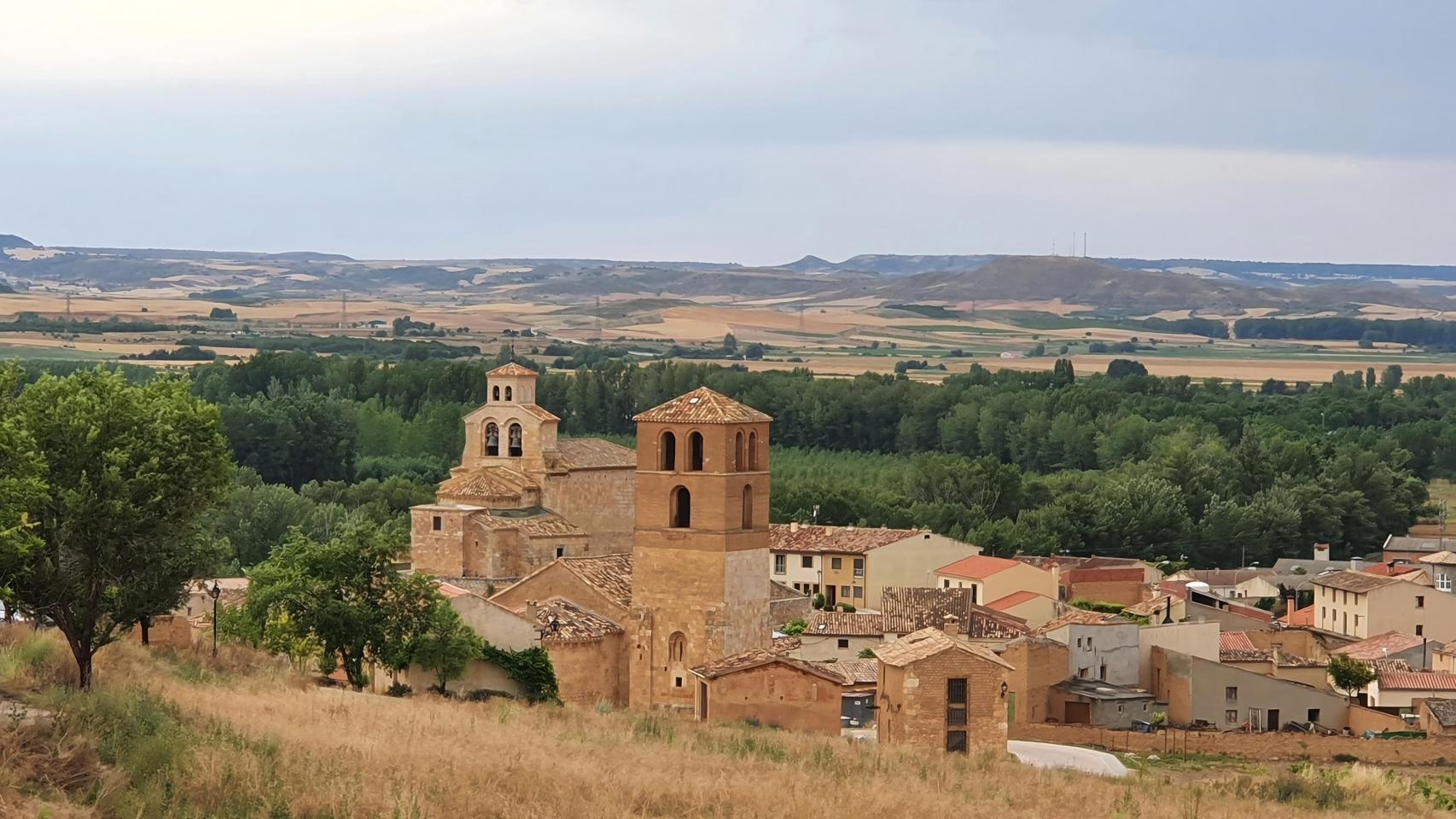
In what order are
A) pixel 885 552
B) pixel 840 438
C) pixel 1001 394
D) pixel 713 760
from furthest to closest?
pixel 1001 394 → pixel 840 438 → pixel 885 552 → pixel 713 760

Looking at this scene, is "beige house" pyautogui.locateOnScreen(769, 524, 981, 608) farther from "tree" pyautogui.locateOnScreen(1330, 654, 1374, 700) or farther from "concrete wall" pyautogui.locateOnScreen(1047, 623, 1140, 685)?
"tree" pyautogui.locateOnScreen(1330, 654, 1374, 700)

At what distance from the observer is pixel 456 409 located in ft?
293

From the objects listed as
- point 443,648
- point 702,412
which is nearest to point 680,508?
point 702,412

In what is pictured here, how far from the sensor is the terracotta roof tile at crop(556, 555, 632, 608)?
1505 inches

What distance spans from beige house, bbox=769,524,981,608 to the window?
19.6 m

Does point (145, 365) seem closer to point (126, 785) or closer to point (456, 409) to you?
point (456, 409)

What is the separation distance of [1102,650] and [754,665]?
460 inches

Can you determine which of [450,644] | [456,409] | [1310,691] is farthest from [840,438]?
[450,644]

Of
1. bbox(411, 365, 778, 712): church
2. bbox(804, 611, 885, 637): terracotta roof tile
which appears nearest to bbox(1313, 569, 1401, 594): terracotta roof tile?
bbox(804, 611, 885, 637): terracotta roof tile

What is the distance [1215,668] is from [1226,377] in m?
132

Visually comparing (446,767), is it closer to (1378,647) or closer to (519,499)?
(519,499)

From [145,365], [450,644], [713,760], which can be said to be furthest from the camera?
[145,365]

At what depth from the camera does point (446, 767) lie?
69.8ft

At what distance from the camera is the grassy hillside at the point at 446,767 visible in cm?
1906
